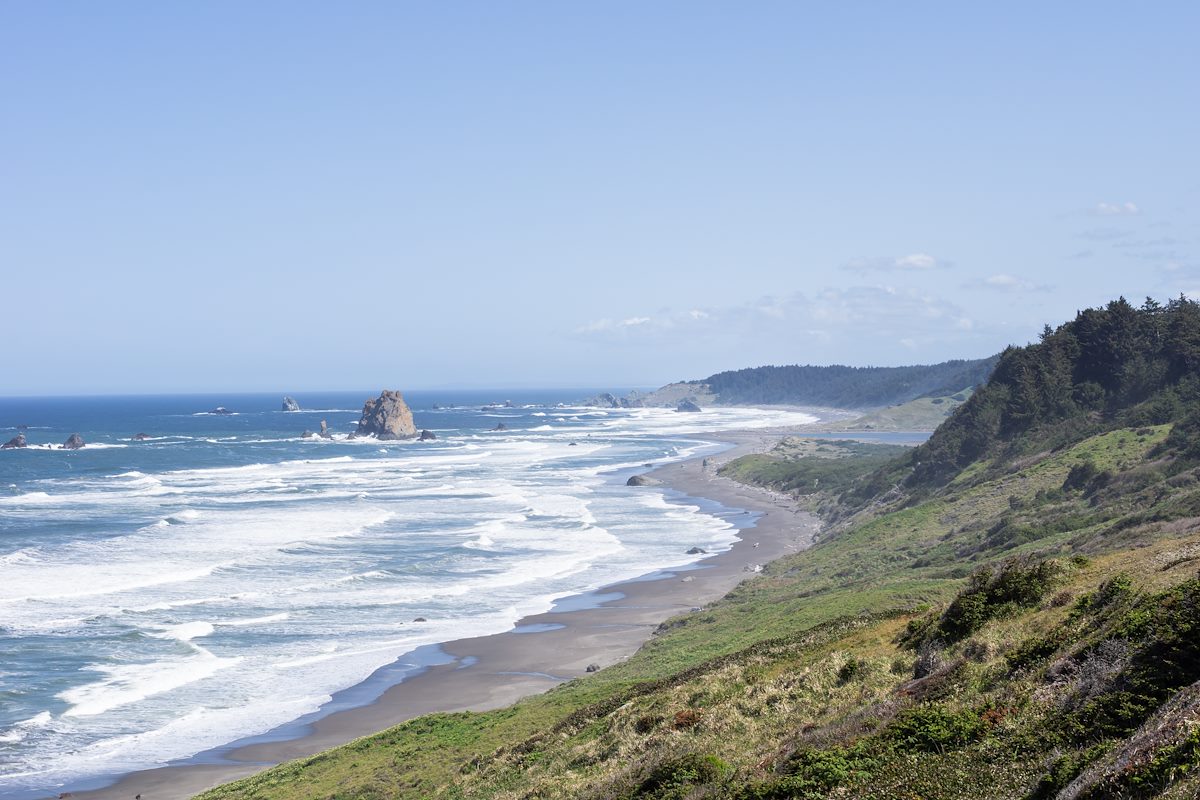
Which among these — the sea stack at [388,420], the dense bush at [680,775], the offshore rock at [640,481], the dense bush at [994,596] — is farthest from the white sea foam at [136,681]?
the sea stack at [388,420]

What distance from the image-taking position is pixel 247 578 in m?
57.2

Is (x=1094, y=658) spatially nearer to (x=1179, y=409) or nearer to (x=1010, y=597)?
(x=1010, y=597)

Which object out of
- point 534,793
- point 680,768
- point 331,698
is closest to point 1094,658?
point 680,768

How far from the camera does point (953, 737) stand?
1305cm

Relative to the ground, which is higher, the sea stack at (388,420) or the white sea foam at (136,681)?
the sea stack at (388,420)

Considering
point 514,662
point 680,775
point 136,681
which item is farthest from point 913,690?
point 136,681

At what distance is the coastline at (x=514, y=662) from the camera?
30.6 metres

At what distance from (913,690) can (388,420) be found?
171119 mm

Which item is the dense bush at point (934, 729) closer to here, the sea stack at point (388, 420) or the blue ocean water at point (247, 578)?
the blue ocean water at point (247, 578)

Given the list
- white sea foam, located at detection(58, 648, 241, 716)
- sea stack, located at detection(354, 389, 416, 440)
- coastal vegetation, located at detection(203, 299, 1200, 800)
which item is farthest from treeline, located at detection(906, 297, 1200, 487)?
sea stack, located at detection(354, 389, 416, 440)

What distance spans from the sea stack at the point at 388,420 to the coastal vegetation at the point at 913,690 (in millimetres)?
135065

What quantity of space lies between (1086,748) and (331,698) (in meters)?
32.2

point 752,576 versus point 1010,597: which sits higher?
point 1010,597

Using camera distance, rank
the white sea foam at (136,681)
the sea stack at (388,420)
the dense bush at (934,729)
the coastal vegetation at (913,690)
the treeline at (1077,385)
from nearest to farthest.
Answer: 1. the coastal vegetation at (913,690)
2. the dense bush at (934,729)
3. the white sea foam at (136,681)
4. the treeline at (1077,385)
5. the sea stack at (388,420)
